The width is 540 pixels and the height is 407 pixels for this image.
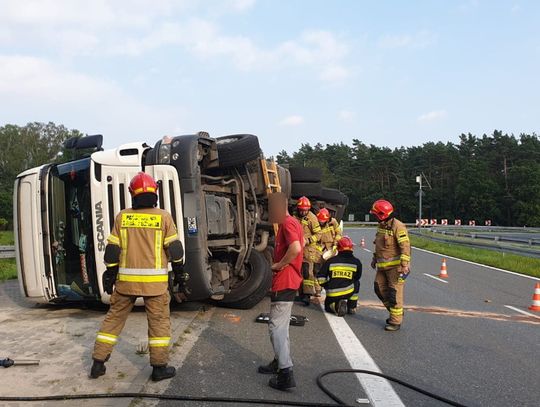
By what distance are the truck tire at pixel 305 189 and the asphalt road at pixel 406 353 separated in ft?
11.8

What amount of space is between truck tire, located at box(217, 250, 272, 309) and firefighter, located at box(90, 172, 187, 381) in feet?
9.75

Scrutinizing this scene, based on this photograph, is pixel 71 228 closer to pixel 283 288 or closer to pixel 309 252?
pixel 283 288

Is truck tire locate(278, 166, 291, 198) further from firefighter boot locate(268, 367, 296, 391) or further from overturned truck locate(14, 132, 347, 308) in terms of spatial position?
firefighter boot locate(268, 367, 296, 391)

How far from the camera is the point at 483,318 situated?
23.7 feet

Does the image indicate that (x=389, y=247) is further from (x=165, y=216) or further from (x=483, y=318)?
(x=165, y=216)

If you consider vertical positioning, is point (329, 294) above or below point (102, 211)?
below

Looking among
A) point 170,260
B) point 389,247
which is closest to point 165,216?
point 170,260

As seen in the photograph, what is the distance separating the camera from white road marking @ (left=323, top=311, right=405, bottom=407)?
12.6 ft

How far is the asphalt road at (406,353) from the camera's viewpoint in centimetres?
404

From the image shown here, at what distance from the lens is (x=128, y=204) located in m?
5.96

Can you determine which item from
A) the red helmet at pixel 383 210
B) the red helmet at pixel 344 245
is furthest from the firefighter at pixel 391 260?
the red helmet at pixel 344 245

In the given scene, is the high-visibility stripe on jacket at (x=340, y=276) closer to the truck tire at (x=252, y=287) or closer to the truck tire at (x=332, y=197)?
the truck tire at (x=252, y=287)

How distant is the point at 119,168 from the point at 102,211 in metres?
0.54

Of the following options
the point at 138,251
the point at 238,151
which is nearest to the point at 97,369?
the point at 138,251
